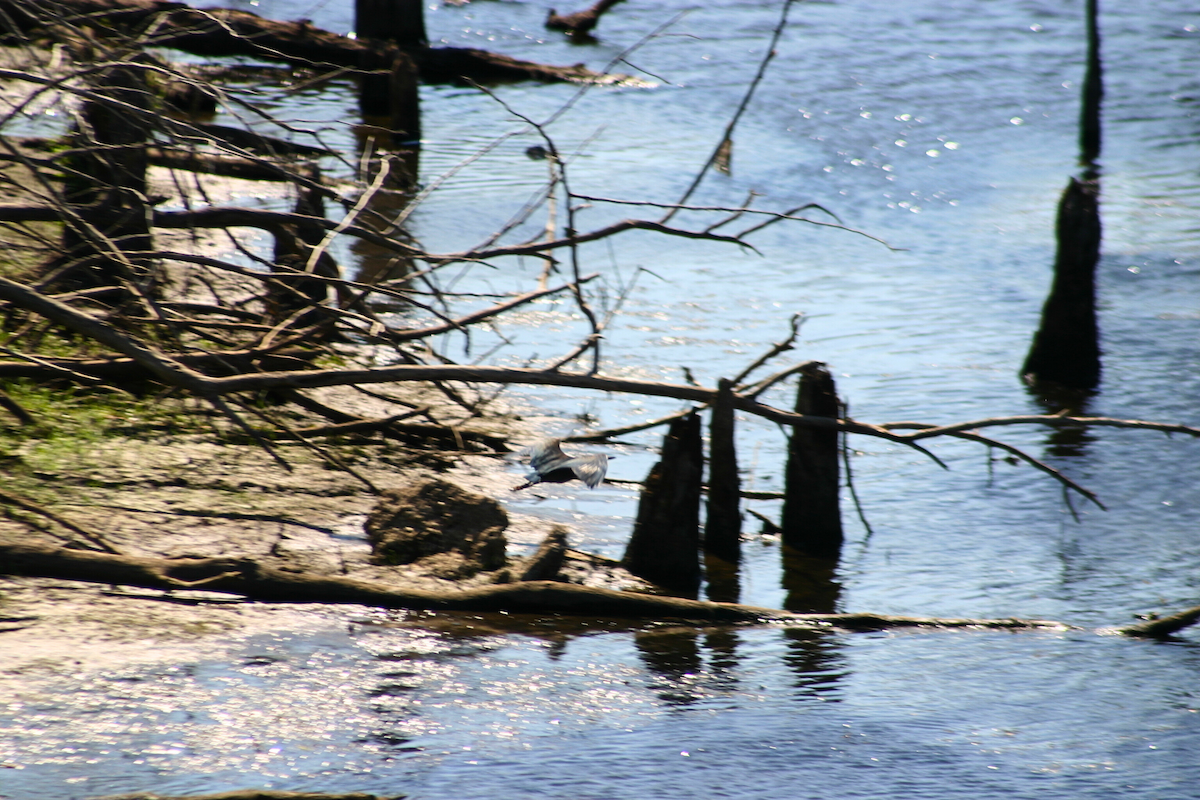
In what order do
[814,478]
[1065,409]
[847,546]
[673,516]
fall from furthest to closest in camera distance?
1. [1065,409]
2. [847,546]
3. [814,478]
4. [673,516]

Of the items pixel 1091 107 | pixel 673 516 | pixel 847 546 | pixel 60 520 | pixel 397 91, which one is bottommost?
pixel 847 546

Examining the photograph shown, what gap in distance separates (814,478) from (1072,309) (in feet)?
14.1

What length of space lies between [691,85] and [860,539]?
560 inches

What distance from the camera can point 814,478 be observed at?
6.41 meters

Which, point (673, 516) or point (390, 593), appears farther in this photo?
point (673, 516)

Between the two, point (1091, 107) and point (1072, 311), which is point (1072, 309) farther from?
point (1091, 107)

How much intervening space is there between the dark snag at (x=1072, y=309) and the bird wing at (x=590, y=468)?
4676mm

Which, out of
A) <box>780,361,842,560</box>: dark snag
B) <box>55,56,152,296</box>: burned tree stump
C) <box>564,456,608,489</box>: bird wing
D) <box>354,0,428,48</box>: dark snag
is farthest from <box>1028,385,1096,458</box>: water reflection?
<box>354,0,428,48</box>: dark snag

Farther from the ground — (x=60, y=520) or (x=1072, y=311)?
(x=1072, y=311)

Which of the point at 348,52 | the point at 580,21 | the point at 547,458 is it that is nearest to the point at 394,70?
the point at 348,52

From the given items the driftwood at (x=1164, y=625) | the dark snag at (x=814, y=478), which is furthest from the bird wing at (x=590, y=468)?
the driftwood at (x=1164, y=625)

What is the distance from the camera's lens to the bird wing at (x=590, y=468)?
255 inches

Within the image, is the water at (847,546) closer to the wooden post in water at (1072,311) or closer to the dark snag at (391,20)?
the wooden post in water at (1072,311)

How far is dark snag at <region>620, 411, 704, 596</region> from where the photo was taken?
19.2 feet
